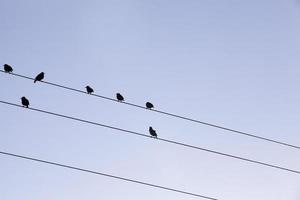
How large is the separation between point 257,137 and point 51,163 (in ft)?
19.0

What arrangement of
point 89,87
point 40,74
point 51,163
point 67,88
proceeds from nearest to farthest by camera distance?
point 51,163
point 67,88
point 40,74
point 89,87

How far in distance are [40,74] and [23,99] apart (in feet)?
11.4

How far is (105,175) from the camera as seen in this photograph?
1162 centimetres

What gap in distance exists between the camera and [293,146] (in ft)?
44.6

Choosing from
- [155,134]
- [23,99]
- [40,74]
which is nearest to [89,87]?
[40,74]

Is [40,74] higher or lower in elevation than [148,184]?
higher

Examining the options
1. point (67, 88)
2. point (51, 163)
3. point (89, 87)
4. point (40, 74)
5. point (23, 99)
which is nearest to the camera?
point (51, 163)

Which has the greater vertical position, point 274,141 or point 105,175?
point 274,141

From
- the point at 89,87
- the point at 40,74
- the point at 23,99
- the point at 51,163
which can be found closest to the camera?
the point at 51,163

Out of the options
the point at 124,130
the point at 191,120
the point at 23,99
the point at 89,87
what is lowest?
the point at 124,130

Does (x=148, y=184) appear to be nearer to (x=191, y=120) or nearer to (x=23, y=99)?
(x=191, y=120)

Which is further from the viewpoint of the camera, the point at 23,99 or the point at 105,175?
the point at 23,99

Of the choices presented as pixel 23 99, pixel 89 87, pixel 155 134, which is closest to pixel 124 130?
pixel 23 99

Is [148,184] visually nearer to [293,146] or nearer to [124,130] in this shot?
[124,130]
